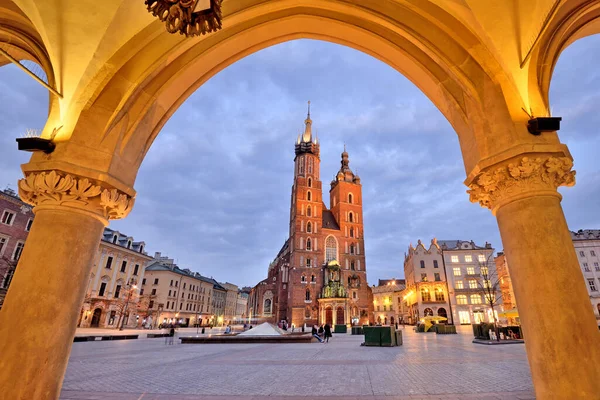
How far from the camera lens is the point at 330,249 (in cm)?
5606

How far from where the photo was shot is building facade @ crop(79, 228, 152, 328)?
1407 inches

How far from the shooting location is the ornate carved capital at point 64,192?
3.99 meters

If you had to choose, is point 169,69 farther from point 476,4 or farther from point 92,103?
point 476,4

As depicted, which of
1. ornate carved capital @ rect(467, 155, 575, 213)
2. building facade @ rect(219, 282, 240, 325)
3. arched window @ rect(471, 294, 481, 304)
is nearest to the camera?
ornate carved capital @ rect(467, 155, 575, 213)

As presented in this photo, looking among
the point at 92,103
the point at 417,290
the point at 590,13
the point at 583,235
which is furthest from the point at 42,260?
the point at 583,235

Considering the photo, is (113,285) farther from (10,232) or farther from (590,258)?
(590,258)

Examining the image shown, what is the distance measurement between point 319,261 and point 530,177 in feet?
167

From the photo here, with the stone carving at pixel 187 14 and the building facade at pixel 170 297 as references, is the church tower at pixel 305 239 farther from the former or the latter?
the stone carving at pixel 187 14

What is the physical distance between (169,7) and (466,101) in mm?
4419

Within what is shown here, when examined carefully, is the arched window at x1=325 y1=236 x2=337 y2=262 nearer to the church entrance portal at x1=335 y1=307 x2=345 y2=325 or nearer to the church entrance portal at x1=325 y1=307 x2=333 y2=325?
the church entrance portal at x1=325 y1=307 x2=333 y2=325

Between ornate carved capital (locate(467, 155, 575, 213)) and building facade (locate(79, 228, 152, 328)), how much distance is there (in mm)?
41420

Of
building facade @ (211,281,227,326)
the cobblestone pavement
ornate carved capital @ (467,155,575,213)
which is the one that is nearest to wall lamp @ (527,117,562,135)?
ornate carved capital @ (467,155,575,213)

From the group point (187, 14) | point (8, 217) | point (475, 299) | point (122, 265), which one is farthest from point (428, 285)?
point (8, 217)

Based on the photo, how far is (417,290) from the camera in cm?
5044
